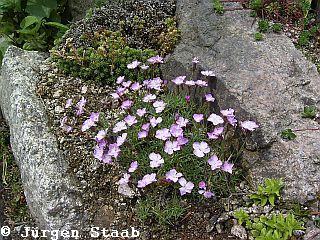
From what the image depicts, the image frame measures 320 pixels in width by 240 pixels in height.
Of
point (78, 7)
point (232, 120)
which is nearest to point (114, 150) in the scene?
point (232, 120)

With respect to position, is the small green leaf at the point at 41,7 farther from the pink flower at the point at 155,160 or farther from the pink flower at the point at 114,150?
the pink flower at the point at 155,160

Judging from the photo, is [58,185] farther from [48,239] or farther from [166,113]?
[166,113]

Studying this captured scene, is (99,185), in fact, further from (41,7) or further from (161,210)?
(41,7)

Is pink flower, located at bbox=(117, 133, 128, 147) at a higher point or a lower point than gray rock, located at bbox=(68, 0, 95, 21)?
higher

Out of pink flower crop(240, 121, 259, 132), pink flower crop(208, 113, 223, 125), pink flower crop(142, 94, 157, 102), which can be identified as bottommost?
pink flower crop(142, 94, 157, 102)

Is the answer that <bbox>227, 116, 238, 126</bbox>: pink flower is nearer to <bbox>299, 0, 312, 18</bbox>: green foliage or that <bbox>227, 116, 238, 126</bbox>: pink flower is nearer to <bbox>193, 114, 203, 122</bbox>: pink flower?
<bbox>193, 114, 203, 122</bbox>: pink flower

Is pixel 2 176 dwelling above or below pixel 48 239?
below

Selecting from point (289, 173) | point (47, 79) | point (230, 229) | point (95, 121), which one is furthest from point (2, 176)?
point (289, 173)

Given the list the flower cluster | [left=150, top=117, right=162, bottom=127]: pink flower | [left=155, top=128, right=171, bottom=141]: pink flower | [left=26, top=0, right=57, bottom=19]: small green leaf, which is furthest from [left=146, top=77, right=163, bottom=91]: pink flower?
[left=26, top=0, right=57, bottom=19]: small green leaf
